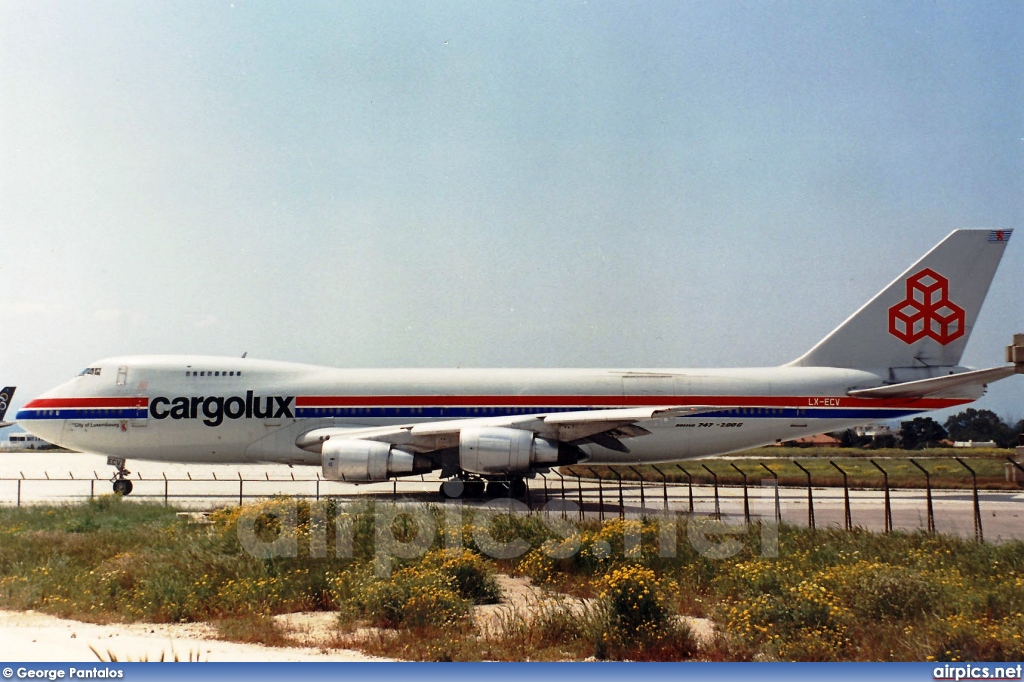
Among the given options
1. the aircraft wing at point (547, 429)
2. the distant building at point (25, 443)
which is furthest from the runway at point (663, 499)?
the distant building at point (25, 443)

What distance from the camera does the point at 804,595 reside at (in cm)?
985

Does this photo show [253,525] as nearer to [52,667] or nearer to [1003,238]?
[52,667]

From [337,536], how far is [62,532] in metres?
6.07

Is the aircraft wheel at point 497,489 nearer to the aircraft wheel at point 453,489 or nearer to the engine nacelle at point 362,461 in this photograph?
the aircraft wheel at point 453,489

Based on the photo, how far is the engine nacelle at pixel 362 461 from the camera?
23297 mm

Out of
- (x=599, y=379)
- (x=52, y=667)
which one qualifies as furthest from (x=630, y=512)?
(x=52, y=667)

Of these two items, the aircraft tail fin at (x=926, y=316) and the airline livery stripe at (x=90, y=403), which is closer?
the airline livery stripe at (x=90, y=403)

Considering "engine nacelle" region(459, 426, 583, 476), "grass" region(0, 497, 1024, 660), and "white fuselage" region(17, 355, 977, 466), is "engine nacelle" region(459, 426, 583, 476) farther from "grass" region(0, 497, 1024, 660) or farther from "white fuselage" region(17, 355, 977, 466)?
"grass" region(0, 497, 1024, 660)

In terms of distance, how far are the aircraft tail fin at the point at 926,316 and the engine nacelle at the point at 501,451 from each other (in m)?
10.7

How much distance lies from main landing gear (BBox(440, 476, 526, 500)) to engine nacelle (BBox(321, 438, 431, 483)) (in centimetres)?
159

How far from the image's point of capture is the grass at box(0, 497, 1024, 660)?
30.4 feet

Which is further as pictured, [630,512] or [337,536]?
[630,512]

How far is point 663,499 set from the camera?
2403cm

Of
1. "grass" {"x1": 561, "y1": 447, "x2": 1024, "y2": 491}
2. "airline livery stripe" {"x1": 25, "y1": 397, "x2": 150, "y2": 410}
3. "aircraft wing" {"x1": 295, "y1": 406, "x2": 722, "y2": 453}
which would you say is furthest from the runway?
"airline livery stripe" {"x1": 25, "y1": 397, "x2": 150, "y2": 410}
